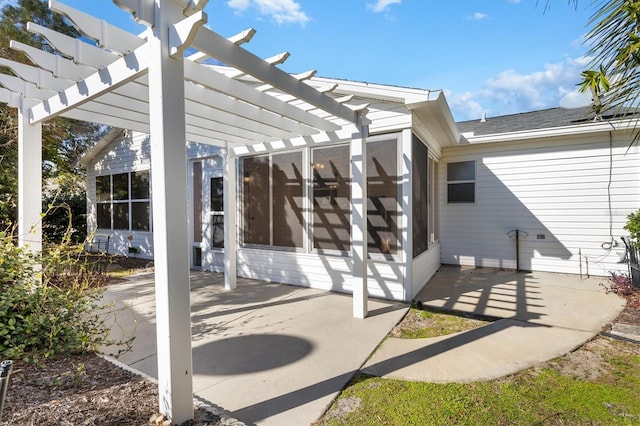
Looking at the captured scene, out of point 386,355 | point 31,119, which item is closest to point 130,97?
point 31,119

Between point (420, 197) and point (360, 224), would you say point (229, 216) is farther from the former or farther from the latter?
point (420, 197)

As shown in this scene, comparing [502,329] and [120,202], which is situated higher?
[120,202]

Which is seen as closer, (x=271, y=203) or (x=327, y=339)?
(x=327, y=339)

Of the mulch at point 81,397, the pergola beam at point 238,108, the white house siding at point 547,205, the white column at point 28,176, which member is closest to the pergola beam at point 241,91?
the pergola beam at point 238,108

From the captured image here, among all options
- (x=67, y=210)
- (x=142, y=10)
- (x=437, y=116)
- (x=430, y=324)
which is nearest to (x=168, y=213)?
(x=142, y=10)

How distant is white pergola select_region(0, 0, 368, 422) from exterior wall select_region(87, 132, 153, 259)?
553 cm

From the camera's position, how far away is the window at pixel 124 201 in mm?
9500

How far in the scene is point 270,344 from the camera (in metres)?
3.53

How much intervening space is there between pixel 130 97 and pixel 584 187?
8358 mm

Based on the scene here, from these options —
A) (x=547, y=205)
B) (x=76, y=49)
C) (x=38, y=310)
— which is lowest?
(x=38, y=310)

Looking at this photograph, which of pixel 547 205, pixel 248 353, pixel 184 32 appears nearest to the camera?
pixel 184 32

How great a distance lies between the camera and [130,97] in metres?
3.42

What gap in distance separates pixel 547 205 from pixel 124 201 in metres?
11.6

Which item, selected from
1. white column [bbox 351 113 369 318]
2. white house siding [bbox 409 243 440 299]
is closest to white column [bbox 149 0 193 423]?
white column [bbox 351 113 369 318]
